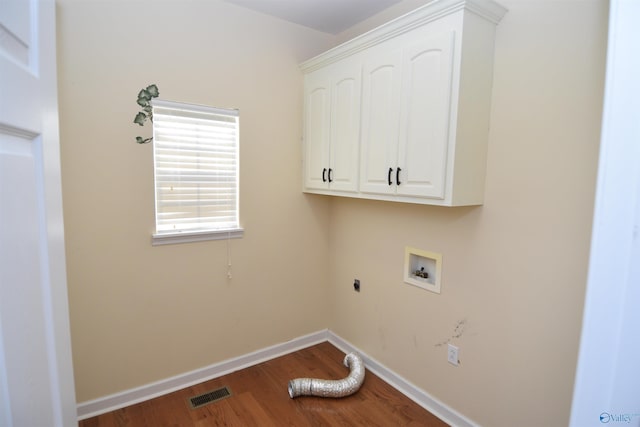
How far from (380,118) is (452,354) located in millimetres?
1556

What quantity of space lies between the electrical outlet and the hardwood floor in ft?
1.32

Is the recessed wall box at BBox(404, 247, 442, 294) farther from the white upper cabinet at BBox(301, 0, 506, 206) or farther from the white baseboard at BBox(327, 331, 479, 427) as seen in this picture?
the white baseboard at BBox(327, 331, 479, 427)

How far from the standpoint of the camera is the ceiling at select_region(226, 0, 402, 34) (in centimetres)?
235

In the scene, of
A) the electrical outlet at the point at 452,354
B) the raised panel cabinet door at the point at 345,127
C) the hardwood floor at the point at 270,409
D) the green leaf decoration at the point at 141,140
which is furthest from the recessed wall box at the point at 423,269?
the green leaf decoration at the point at 141,140

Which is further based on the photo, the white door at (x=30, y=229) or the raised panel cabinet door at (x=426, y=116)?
the raised panel cabinet door at (x=426, y=116)

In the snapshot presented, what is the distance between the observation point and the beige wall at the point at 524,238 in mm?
1498

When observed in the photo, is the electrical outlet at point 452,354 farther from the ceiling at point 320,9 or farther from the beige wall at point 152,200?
the ceiling at point 320,9

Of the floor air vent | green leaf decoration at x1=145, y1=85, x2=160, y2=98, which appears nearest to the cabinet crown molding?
green leaf decoration at x1=145, y1=85, x2=160, y2=98

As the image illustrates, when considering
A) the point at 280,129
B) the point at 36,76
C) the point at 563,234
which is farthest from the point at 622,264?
the point at 280,129

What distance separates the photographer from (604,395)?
0.71 meters

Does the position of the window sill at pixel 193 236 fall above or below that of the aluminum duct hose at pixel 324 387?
above

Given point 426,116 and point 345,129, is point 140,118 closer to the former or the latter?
point 345,129

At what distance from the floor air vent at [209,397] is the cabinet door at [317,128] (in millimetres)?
1660

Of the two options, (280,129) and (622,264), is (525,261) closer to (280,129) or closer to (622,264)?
(622,264)
